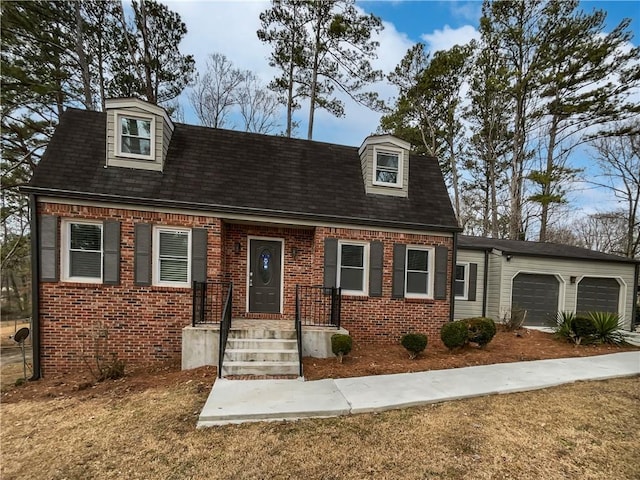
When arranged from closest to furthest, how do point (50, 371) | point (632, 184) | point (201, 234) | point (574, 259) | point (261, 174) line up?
point (50, 371), point (201, 234), point (261, 174), point (574, 259), point (632, 184)

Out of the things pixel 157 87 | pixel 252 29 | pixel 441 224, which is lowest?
pixel 441 224

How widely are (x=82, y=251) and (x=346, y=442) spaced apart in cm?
642

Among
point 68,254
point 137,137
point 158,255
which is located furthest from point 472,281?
point 68,254

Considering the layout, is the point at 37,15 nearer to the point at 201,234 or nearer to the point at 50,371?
the point at 201,234

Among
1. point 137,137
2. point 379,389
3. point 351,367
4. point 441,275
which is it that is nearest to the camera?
point 379,389

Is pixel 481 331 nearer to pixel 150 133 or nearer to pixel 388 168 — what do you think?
pixel 388 168

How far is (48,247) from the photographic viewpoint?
634 centimetres

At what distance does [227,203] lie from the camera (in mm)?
7301

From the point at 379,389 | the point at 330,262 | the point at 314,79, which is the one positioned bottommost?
the point at 379,389

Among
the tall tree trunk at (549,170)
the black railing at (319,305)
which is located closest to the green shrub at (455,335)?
the black railing at (319,305)

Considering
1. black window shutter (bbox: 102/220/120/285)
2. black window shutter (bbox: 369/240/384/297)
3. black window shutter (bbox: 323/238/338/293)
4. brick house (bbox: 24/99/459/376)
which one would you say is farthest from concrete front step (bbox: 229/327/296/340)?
black window shutter (bbox: 102/220/120/285)

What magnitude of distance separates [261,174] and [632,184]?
2368cm

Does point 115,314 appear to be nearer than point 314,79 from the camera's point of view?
Yes

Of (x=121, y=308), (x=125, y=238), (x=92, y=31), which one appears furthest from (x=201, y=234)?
(x=92, y=31)
